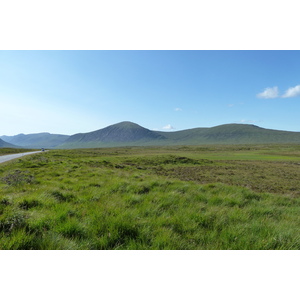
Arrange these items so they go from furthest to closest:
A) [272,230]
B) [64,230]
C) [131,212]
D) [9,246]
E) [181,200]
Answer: [181,200], [131,212], [272,230], [64,230], [9,246]

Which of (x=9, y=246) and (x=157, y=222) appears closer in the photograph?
(x=9, y=246)

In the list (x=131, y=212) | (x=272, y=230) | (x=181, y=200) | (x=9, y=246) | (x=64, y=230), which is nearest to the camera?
(x=9, y=246)

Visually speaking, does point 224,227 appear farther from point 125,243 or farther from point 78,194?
point 78,194

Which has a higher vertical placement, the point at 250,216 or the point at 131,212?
the point at 131,212

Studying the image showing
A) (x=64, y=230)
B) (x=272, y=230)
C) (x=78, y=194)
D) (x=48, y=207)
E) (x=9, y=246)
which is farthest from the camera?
(x=78, y=194)

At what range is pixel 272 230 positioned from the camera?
400cm

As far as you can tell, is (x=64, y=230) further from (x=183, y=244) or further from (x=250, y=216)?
(x=250, y=216)

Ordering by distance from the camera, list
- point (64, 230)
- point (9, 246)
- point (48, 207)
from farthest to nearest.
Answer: point (48, 207)
point (64, 230)
point (9, 246)

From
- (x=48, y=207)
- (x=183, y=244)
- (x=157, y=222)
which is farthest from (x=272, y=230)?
(x=48, y=207)

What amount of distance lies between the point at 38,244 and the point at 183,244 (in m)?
2.85

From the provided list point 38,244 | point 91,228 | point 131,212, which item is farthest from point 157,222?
point 38,244

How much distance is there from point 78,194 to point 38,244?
12.7 ft

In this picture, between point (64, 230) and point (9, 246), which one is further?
point (64, 230)

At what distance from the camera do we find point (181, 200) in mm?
6355
